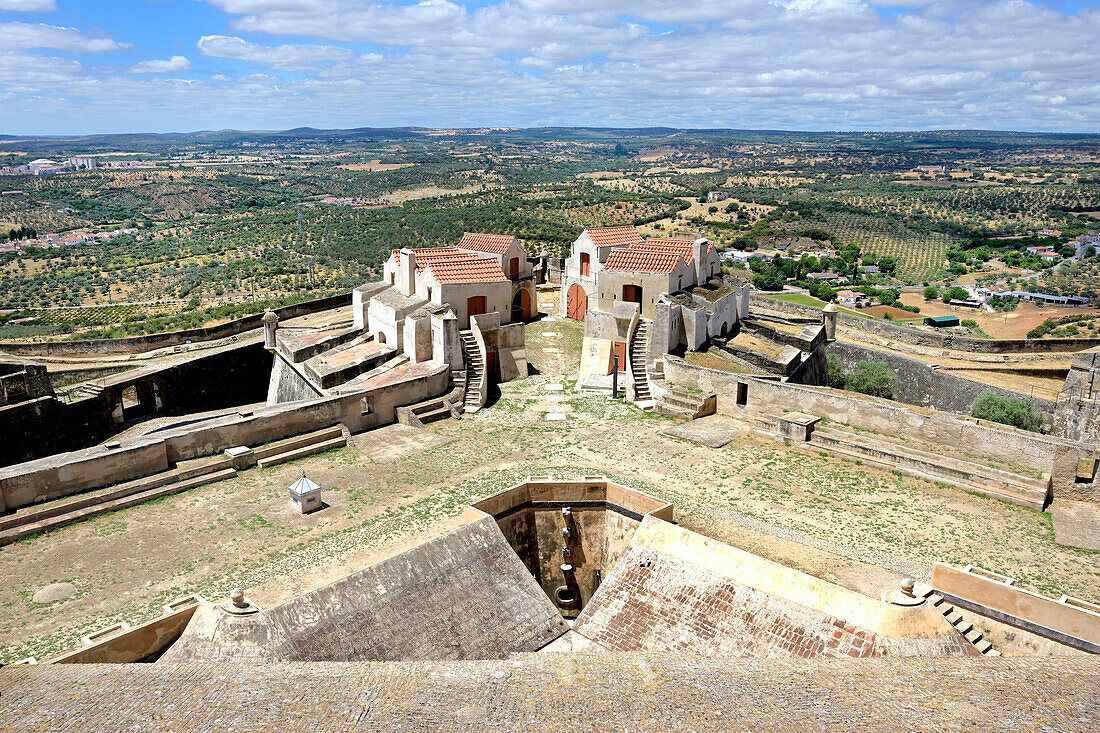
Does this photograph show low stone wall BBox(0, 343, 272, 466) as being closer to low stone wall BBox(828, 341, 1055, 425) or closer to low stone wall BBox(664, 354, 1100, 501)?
low stone wall BBox(664, 354, 1100, 501)

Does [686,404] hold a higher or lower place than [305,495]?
lower

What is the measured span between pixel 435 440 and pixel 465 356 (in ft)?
15.5

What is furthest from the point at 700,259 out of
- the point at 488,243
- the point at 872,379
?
the point at 488,243

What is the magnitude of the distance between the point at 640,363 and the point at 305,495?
1286 cm

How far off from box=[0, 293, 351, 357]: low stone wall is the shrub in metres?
29.2

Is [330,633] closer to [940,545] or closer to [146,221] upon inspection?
[940,545]

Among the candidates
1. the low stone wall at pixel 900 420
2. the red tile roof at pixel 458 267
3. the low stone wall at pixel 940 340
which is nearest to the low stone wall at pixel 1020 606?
the low stone wall at pixel 900 420

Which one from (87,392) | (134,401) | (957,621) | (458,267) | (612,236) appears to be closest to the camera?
(957,621)

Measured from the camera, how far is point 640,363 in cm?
2712

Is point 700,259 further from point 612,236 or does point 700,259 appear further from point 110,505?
point 110,505

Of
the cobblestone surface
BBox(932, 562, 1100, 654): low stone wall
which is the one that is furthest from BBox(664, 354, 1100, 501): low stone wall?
the cobblestone surface

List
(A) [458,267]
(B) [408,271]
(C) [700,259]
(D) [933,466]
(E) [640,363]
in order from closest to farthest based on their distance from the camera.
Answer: (D) [933,466] → (E) [640,363] → (A) [458,267] → (B) [408,271] → (C) [700,259]

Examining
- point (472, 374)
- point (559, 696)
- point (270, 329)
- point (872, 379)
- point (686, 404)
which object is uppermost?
point (559, 696)

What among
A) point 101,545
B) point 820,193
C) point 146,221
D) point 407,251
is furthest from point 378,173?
point 101,545
